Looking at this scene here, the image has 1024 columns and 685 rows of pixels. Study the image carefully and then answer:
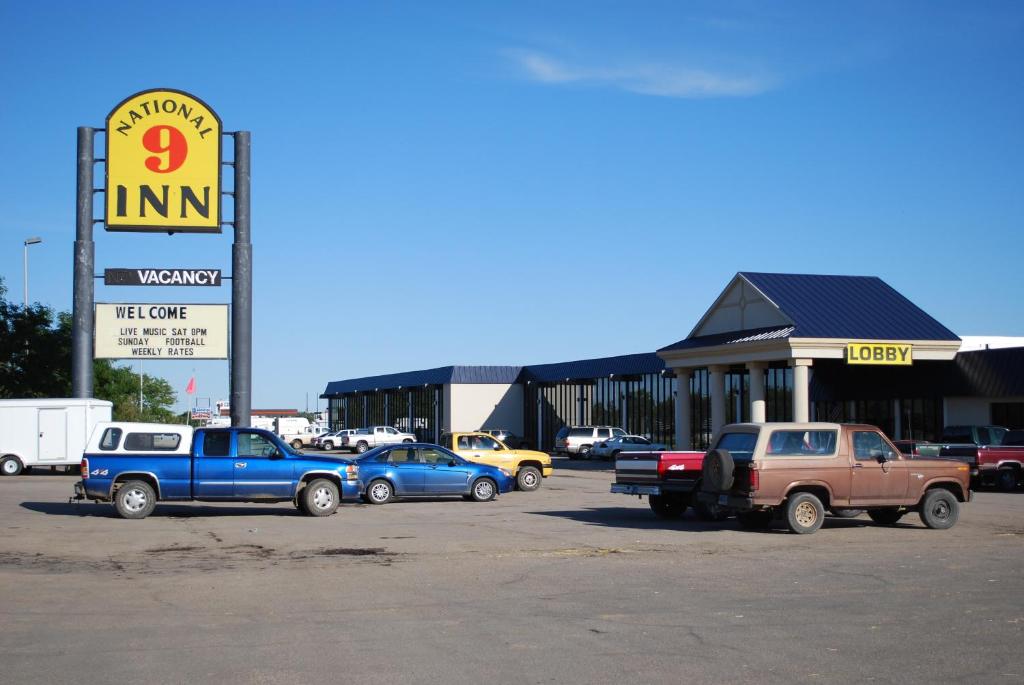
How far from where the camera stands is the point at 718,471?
18453mm

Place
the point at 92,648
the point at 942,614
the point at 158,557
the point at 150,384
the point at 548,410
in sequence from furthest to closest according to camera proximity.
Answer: the point at 150,384, the point at 548,410, the point at 158,557, the point at 942,614, the point at 92,648

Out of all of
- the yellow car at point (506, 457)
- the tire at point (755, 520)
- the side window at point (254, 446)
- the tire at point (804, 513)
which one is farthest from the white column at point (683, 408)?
the tire at point (804, 513)

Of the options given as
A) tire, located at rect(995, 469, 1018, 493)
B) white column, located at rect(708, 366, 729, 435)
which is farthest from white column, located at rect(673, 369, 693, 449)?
tire, located at rect(995, 469, 1018, 493)

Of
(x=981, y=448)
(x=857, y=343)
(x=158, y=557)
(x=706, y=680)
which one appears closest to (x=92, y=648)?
(x=706, y=680)

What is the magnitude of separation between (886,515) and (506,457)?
40.8 feet

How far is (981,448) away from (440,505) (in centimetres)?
1578

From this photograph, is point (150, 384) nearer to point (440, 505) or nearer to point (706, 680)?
point (440, 505)

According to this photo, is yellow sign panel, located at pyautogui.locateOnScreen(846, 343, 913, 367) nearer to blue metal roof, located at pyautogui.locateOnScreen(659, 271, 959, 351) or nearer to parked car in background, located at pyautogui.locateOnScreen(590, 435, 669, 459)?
blue metal roof, located at pyautogui.locateOnScreen(659, 271, 959, 351)

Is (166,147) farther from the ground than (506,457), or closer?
farther from the ground

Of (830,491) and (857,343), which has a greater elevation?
(857,343)

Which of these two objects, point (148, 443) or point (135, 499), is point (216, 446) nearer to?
point (148, 443)

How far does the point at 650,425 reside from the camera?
6400cm

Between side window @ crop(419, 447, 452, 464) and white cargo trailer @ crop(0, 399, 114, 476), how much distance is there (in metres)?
17.1

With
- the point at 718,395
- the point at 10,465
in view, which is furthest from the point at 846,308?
the point at 10,465
